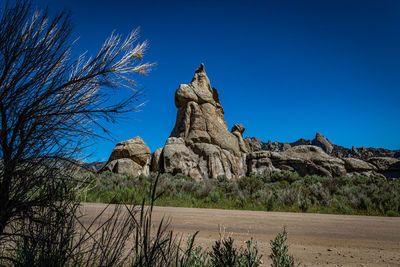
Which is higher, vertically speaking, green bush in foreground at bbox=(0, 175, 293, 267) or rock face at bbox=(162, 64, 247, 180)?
rock face at bbox=(162, 64, 247, 180)

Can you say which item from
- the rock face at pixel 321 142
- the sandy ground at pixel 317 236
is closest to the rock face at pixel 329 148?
the rock face at pixel 321 142

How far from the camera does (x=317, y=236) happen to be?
182 inches

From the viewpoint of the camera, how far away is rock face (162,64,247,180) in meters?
25.8

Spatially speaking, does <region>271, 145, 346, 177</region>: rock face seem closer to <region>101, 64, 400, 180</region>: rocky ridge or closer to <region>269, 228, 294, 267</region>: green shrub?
<region>101, 64, 400, 180</region>: rocky ridge

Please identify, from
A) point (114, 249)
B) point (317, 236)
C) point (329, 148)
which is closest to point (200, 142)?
point (317, 236)

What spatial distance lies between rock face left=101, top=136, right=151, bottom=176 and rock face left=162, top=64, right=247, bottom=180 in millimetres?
2205

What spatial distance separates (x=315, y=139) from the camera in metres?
110

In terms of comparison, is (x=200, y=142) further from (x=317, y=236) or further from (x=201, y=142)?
(x=317, y=236)

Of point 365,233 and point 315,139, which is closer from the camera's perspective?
point 365,233

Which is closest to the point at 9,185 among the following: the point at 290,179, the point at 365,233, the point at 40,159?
the point at 40,159

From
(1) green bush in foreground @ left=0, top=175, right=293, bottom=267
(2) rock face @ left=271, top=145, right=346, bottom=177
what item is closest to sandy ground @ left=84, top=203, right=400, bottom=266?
(1) green bush in foreground @ left=0, top=175, right=293, bottom=267

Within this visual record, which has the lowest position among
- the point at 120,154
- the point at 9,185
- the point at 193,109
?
the point at 9,185

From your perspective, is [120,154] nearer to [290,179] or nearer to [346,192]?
[290,179]

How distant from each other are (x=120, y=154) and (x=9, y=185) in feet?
78.1
